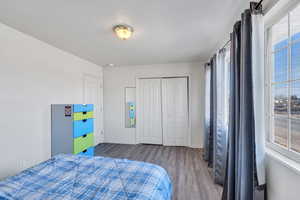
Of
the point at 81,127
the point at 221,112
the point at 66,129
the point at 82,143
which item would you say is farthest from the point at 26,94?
the point at 221,112

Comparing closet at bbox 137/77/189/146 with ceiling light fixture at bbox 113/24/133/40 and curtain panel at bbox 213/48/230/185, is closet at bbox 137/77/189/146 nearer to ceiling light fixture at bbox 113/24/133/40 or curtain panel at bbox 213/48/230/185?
curtain panel at bbox 213/48/230/185

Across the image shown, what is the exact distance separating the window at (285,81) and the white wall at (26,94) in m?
3.18

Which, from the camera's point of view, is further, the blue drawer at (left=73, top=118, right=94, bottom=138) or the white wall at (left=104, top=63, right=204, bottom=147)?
the white wall at (left=104, top=63, right=204, bottom=147)

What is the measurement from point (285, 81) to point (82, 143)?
10.2 feet

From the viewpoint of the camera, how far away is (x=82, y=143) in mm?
2879

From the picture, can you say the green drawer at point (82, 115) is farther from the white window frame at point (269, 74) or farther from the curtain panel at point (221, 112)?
the white window frame at point (269, 74)

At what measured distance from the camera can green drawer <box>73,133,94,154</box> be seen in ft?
8.83

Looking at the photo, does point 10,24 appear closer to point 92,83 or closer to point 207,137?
point 92,83

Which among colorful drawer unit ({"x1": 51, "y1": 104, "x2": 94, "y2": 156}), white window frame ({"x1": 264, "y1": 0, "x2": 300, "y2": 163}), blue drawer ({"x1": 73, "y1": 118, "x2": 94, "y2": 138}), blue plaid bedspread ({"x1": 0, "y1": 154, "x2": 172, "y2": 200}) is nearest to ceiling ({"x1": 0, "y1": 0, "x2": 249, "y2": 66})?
white window frame ({"x1": 264, "y1": 0, "x2": 300, "y2": 163})

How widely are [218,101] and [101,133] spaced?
3.38 m

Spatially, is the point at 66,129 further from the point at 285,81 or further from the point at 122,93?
the point at 285,81

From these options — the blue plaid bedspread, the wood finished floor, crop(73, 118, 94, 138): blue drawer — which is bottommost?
the wood finished floor

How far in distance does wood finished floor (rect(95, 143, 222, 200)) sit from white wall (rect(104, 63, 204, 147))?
353 millimetres

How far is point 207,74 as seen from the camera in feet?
10.8
